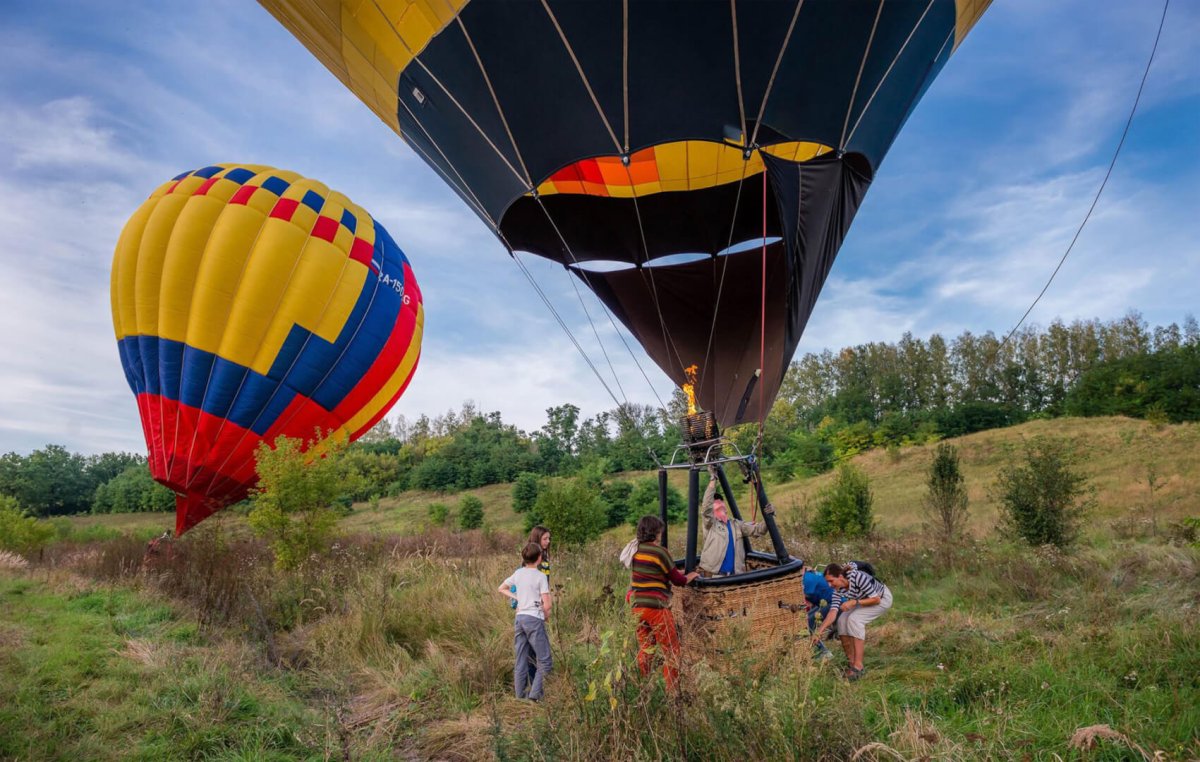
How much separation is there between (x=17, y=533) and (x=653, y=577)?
17.2 meters

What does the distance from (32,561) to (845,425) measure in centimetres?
5025

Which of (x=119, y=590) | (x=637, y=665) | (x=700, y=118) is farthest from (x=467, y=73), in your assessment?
(x=119, y=590)

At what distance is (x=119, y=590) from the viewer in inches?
322

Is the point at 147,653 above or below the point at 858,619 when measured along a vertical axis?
below

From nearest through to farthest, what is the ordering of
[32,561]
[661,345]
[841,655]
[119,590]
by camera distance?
[841,655] < [661,345] < [119,590] < [32,561]

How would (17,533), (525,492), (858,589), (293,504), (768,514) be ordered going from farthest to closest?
1. (525,492)
2. (17,533)
3. (293,504)
4. (858,589)
5. (768,514)

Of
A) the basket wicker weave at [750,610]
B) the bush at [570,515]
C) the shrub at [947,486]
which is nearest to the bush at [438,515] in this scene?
the bush at [570,515]

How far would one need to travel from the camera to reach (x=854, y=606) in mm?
4551

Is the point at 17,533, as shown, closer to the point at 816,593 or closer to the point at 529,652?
the point at 529,652

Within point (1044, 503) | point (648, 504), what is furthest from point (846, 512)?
point (648, 504)

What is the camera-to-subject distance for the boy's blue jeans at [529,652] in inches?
162

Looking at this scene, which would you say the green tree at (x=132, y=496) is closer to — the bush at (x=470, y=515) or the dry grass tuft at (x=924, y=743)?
the bush at (x=470, y=515)

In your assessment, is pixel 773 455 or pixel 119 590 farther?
pixel 773 455

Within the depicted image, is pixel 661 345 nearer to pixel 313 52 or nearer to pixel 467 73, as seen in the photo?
pixel 467 73
